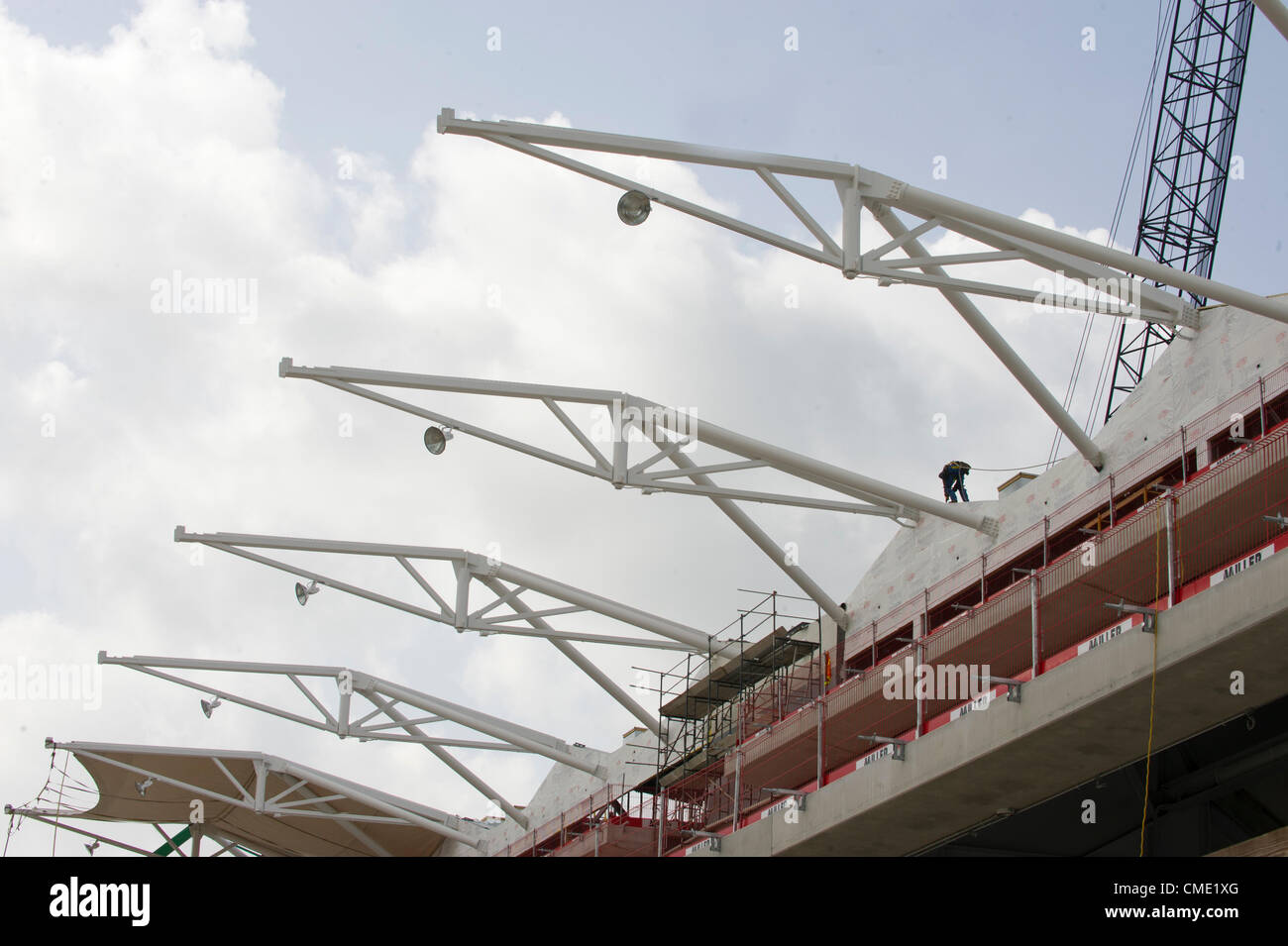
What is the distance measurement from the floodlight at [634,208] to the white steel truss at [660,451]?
535 centimetres

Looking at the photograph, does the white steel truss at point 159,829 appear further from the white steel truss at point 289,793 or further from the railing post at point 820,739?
the railing post at point 820,739

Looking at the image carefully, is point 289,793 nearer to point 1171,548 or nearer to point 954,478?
point 954,478

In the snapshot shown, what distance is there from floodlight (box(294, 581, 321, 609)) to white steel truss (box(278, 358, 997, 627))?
670 cm

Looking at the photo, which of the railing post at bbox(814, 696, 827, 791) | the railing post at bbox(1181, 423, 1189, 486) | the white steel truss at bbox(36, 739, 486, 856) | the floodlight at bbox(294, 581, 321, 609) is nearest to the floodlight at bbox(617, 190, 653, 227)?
the railing post at bbox(814, 696, 827, 791)

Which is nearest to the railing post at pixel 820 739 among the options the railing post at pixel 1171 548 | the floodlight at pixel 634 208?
the railing post at pixel 1171 548

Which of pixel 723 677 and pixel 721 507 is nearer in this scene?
pixel 721 507

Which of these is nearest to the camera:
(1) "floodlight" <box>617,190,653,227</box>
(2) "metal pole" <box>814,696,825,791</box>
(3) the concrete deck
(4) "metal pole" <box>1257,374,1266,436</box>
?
(3) the concrete deck

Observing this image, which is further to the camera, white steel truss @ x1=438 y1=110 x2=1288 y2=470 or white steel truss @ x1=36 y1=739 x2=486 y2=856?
white steel truss @ x1=36 y1=739 x2=486 y2=856

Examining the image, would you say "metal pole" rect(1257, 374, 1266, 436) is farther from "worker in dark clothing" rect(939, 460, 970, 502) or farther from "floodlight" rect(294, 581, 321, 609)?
"floodlight" rect(294, 581, 321, 609)

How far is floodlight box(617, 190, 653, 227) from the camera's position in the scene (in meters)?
21.5

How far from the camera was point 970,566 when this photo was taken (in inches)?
1213

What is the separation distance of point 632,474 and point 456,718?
14.3 meters
